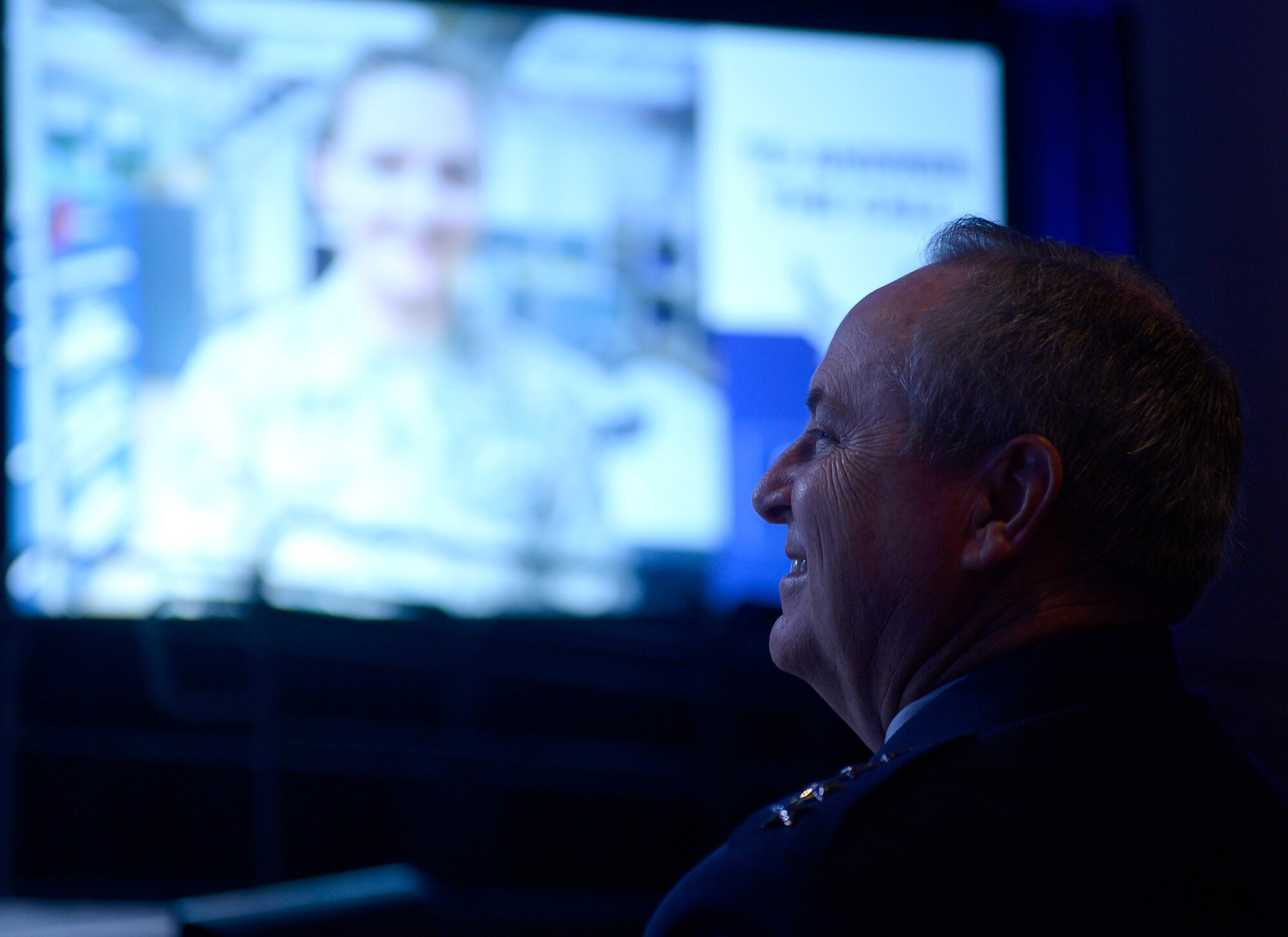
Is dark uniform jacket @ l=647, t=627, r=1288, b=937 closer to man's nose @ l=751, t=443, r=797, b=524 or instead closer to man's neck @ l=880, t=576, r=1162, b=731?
man's neck @ l=880, t=576, r=1162, b=731

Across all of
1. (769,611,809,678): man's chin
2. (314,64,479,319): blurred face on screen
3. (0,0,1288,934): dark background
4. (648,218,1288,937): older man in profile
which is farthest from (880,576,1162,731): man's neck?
(314,64,479,319): blurred face on screen

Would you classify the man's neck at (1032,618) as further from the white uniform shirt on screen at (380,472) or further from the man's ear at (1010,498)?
the white uniform shirt on screen at (380,472)

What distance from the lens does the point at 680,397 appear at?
268cm

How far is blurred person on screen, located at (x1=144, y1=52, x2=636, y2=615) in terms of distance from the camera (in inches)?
97.9

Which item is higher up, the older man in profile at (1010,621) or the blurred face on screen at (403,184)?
the blurred face on screen at (403,184)

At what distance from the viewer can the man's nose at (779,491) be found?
0.92 metres

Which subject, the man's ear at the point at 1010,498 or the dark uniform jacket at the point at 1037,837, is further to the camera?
the man's ear at the point at 1010,498

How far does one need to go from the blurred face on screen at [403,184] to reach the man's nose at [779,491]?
5.94 ft

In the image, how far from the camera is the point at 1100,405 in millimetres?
716

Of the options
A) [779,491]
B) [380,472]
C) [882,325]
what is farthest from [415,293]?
[882,325]

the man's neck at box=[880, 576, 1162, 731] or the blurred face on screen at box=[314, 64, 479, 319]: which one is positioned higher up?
the blurred face on screen at box=[314, 64, 479, 319]

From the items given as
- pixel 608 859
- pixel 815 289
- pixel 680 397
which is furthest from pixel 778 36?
pixel 608 859

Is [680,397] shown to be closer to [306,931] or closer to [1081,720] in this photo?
[306,931]

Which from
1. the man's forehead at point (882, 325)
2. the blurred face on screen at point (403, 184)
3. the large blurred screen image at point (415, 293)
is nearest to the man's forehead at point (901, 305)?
the man's forehead at point (882, 325)
